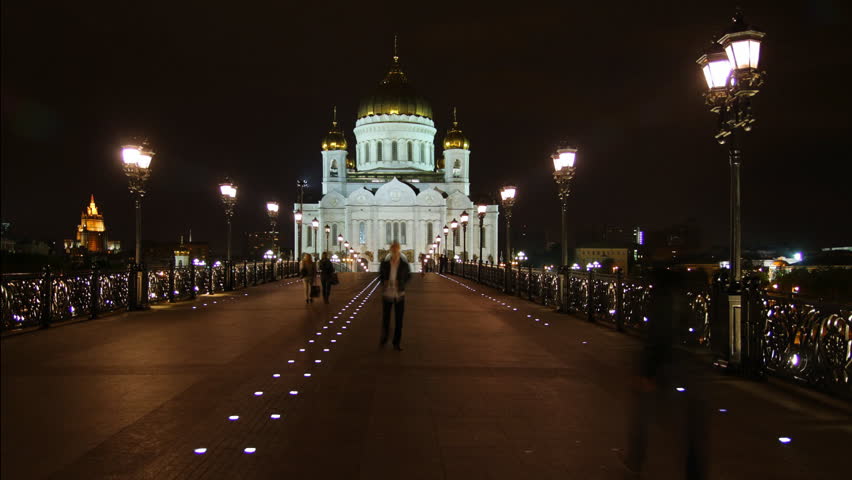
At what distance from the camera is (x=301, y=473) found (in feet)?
18.6

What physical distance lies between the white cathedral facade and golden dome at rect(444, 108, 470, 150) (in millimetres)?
140

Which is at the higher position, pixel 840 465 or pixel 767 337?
pixel 767 337

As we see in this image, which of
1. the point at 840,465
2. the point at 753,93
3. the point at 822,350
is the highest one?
the point at 753,93

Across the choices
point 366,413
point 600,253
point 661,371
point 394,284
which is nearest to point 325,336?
point 394,284

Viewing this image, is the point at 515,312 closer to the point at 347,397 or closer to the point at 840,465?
the point at 347,397

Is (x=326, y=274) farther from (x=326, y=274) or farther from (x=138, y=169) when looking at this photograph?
(x=138, y=169)

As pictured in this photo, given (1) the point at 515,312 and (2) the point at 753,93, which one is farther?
(1) the point at 515,312

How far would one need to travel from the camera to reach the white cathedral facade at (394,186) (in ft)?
330

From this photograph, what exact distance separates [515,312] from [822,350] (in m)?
12.0

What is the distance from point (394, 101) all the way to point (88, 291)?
8688cm

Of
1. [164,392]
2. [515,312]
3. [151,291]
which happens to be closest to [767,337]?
[164,392]

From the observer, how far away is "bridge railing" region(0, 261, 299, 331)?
14688 millimetres

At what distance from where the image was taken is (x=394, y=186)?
9975 centimetres

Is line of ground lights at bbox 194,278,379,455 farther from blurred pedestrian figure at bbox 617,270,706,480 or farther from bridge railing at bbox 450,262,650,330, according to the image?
bridge railing at bbox 450,262,650,330
